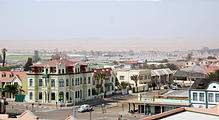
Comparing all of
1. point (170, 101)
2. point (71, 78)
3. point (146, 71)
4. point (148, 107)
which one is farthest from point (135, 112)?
point (146, 71)

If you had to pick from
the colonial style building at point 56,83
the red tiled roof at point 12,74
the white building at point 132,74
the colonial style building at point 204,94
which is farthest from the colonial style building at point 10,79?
the colonial style building at point 204,94

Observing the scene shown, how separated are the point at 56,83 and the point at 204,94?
1064 inches

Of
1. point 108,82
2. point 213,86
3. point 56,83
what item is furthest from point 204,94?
point 108,82

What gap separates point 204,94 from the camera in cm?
5238

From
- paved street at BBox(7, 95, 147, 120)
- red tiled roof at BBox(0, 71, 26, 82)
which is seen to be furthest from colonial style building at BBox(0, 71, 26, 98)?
paved street at BBox(7, 95, 147, 120)

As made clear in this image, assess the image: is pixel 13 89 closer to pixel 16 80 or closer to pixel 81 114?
pixel 16 80

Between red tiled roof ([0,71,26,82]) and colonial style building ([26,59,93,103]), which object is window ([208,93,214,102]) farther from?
red tiled roof ([0,71,26,82])

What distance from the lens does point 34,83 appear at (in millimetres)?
69250

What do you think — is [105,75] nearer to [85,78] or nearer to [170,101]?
[85,78]

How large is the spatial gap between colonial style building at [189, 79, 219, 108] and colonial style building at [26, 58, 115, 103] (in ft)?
74.3

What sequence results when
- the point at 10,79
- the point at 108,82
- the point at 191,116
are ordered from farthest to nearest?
the point at 108,82, the point at 10,79, the point at 191,116

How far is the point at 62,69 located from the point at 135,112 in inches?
674

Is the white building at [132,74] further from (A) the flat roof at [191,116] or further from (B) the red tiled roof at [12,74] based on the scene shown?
(A) the flat roof at [191,116]

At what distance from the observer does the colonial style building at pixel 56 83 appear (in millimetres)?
67750
